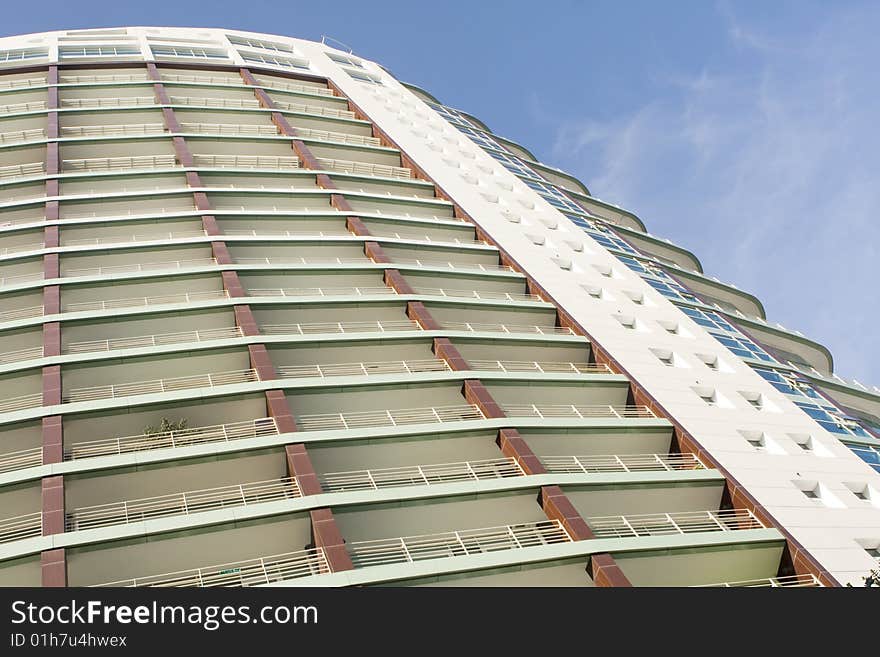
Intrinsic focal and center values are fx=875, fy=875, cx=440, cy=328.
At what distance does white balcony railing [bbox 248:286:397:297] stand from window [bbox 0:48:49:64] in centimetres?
3431

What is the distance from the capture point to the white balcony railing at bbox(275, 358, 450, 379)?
31.1 meters

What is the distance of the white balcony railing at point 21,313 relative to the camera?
33.6m

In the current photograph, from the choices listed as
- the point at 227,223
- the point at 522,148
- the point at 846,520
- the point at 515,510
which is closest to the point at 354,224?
the point at 227,223

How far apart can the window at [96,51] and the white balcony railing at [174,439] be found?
4253 cm

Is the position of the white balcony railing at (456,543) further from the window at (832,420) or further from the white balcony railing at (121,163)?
the white balcony railing at (121,163)

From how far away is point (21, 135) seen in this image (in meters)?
49.1

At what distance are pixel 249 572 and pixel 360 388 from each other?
8001 mm

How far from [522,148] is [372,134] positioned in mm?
21132

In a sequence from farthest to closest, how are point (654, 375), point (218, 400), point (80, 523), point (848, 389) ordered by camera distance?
1. point (848, 389)
2. point (654, 375)
3. point (218, 400)
4. point (80, 523)

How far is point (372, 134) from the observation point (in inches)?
2247

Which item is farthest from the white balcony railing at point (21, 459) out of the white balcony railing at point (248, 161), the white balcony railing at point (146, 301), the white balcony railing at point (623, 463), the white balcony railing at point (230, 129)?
the white balcony railing at point (230, 129)

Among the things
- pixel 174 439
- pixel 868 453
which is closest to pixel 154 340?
pixel 174 439
